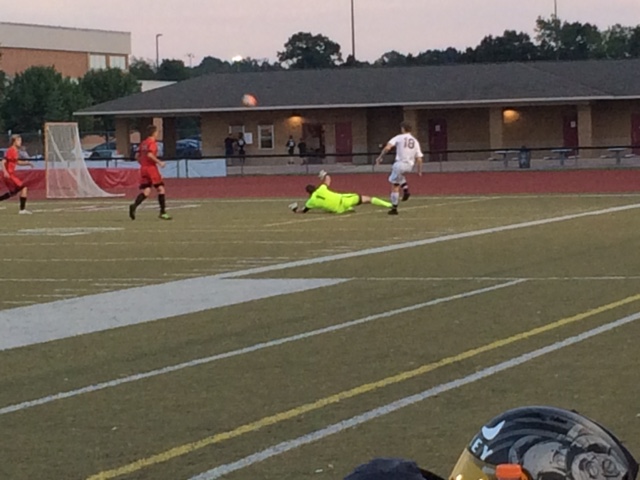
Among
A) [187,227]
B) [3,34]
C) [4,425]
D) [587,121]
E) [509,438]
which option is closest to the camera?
[509,438]

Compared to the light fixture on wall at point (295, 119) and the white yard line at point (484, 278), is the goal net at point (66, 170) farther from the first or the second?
the light fixture on wall at point (295, 119)

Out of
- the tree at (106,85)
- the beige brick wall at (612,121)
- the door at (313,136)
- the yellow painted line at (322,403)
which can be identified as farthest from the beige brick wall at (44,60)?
the yellow painted line at (322,403)

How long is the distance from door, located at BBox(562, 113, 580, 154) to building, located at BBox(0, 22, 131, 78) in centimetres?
5364

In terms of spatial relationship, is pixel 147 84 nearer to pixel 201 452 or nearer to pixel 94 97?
pixel 94 97

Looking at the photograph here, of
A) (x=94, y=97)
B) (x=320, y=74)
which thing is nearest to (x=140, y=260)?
(x=320, y=74)

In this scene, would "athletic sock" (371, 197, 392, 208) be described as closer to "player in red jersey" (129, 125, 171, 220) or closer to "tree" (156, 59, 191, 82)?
"player in red jersey" (129, 125, 171, 220)

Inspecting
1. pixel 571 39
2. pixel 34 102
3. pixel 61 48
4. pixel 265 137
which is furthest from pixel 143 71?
pixel 265 137

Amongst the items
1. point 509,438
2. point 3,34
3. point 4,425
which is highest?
point 3,34

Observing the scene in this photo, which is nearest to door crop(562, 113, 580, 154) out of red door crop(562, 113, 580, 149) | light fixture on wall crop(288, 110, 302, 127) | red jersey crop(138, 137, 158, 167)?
red door crop(562, 113, 580, 149)

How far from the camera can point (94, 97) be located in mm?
97188

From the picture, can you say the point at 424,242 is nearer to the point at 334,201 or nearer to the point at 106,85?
the point at 334,201

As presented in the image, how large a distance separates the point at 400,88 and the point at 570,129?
859 centimetres

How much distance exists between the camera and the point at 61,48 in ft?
377

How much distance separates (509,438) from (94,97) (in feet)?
316
